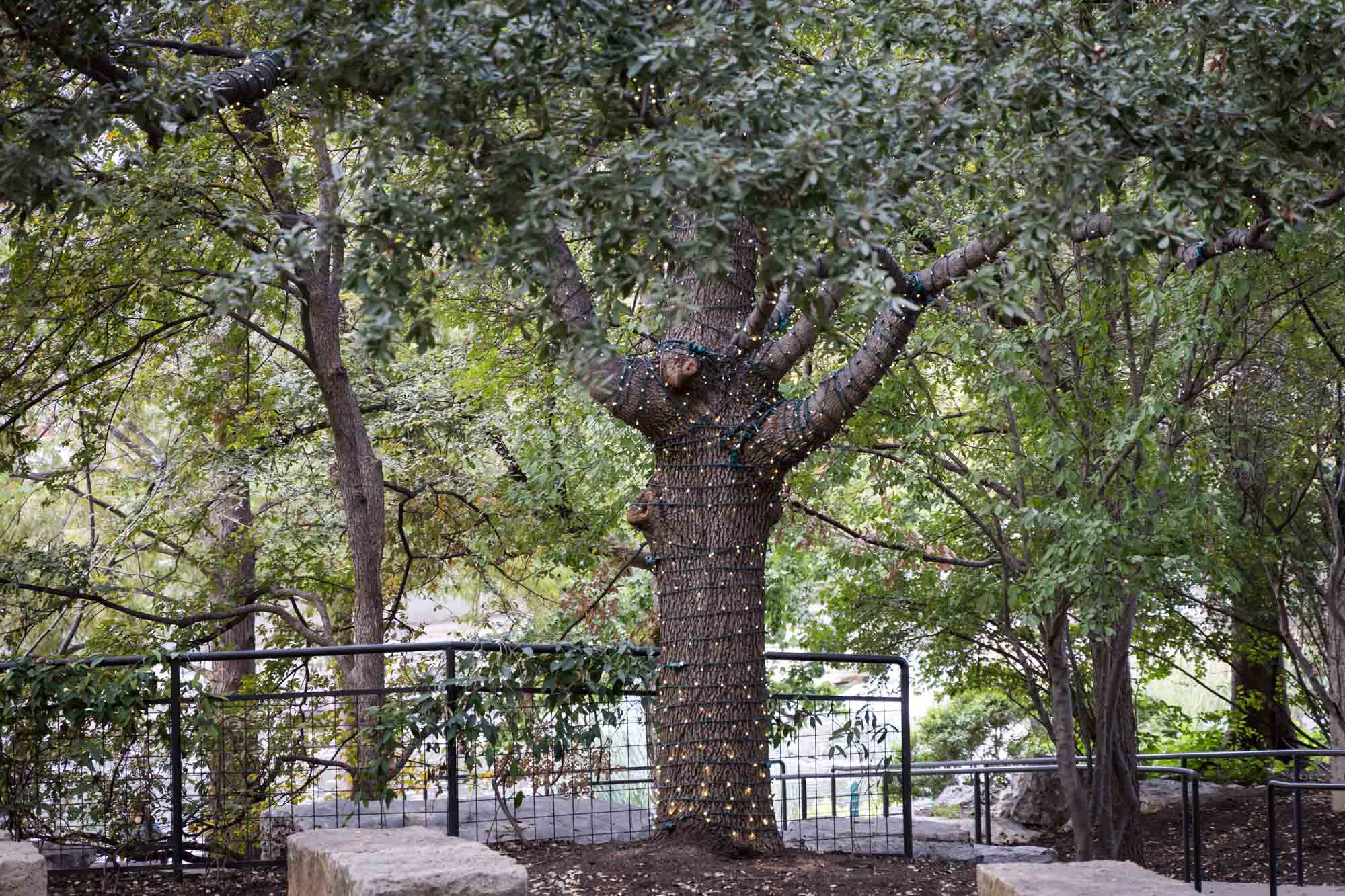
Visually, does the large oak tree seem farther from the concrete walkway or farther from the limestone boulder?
the limestone boulder

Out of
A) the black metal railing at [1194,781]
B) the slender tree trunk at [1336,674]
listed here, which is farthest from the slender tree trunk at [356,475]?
the slender tree trunk at [1336,674]

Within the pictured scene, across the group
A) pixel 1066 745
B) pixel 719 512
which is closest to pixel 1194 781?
pixel 1066 745

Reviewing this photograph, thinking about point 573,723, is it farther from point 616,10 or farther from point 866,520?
point 866,520

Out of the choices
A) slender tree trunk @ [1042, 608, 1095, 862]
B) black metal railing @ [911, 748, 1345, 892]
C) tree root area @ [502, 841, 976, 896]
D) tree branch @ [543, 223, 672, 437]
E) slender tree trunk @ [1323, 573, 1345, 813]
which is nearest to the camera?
tree root area @ [502, 841, 976, 896]

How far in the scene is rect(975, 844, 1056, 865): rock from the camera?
7469 millimetres

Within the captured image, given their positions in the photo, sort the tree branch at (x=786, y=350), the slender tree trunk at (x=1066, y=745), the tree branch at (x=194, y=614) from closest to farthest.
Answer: the tree branch at (x=786, y=350) < the slender tree trunk at (x=1066, y=745) < the tree branch at (x=194, y=614)

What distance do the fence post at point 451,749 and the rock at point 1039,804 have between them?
334 inches

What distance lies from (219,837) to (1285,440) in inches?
319

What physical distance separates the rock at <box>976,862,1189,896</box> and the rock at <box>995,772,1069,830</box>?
897 centimetres

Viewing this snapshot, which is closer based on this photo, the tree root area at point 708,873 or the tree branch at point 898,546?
the tree root area at point 708,873

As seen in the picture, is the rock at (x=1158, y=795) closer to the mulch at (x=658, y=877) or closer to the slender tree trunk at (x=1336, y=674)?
the slender tree trunk at (x=1336, y=674)

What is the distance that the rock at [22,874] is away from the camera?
14.2 feet

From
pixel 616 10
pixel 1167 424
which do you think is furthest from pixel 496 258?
pixel 1167 424

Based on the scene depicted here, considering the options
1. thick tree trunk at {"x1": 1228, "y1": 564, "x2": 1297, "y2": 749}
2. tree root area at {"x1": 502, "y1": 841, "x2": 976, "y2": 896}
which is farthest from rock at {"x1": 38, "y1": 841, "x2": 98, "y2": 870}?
thick tree trunk at {"x1": 1228, "y1": 564, "x2": 1297, "y2": 749}
